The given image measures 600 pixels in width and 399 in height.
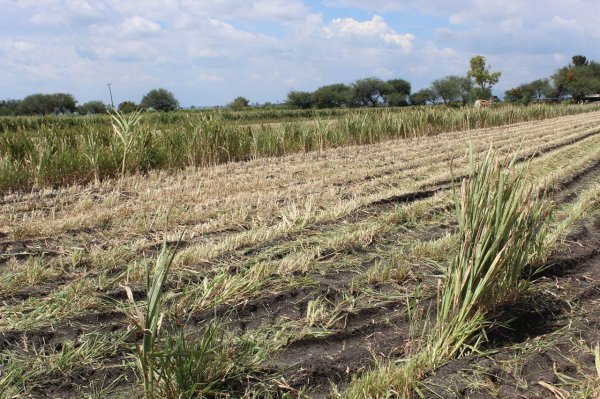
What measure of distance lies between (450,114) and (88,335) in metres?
17.2

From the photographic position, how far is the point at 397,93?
247 feet

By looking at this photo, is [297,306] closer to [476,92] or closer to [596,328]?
[596,328]

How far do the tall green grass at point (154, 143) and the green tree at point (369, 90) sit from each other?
190ft

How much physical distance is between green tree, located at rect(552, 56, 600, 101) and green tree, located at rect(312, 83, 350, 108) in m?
26.7

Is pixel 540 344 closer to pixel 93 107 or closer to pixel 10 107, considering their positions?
pixel 93 107

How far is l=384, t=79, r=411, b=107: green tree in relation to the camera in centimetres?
6962

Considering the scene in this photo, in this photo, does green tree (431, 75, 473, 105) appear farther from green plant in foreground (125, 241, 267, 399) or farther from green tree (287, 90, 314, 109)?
green plant in foreground (125, 241, 267, 399)

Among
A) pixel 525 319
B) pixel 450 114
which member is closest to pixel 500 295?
pixel 525 319

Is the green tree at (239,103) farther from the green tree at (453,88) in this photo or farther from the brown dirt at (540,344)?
the brown dirt at (540,344)

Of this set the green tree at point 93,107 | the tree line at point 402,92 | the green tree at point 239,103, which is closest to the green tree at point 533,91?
the tree line at point 402,92

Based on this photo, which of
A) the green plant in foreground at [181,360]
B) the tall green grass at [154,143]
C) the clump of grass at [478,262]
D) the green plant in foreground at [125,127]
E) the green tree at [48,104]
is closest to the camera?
the green plant in foreground at [181,360]

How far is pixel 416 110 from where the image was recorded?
57.2 feet

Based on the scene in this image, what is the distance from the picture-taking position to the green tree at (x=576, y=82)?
6391cm

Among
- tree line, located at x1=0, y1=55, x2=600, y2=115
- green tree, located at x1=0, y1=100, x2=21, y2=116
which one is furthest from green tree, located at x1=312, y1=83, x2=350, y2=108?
green tree, located at x1=0, y1=100, x2=21, y2=116
